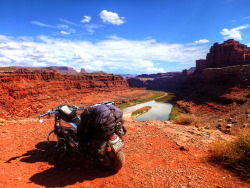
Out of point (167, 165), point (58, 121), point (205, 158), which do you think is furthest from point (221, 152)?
point (58, 121)

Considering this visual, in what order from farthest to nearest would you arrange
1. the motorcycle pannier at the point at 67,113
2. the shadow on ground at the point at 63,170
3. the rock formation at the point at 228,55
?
the rock formation at the point at 228,55 < the motorcycle pannier at the point at 67,113 < the shadow on ground at the point at 63,170

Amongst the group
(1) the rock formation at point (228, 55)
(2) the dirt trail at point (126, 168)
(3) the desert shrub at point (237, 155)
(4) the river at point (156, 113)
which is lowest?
(4) the river at point (156, 113)

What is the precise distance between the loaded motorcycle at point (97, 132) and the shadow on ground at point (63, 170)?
313mm

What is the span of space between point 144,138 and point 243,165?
10.7ft

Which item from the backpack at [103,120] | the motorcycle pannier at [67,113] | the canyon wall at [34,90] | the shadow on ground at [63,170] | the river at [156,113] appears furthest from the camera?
the river at [156,113]

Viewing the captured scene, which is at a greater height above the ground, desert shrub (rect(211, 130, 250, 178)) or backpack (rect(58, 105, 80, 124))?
backpack (rect(58, 105, 80, 124))

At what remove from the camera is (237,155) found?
3.69 meters

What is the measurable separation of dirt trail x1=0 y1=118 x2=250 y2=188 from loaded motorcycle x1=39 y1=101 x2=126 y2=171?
1.33 ft

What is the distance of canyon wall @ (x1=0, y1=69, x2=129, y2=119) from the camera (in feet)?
93.2

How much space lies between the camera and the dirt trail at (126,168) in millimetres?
3143

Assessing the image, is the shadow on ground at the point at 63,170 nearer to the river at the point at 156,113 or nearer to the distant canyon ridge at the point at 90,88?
the distant canyon ridge at the point at 90,88

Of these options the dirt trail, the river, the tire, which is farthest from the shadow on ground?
the river

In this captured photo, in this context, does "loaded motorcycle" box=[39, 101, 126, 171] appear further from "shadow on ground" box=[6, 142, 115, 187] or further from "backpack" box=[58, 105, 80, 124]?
"shadow on ground" box=[6, 142, 115, 187]

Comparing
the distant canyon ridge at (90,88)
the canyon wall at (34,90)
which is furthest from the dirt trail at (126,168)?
the canyon wall at (34,90)
